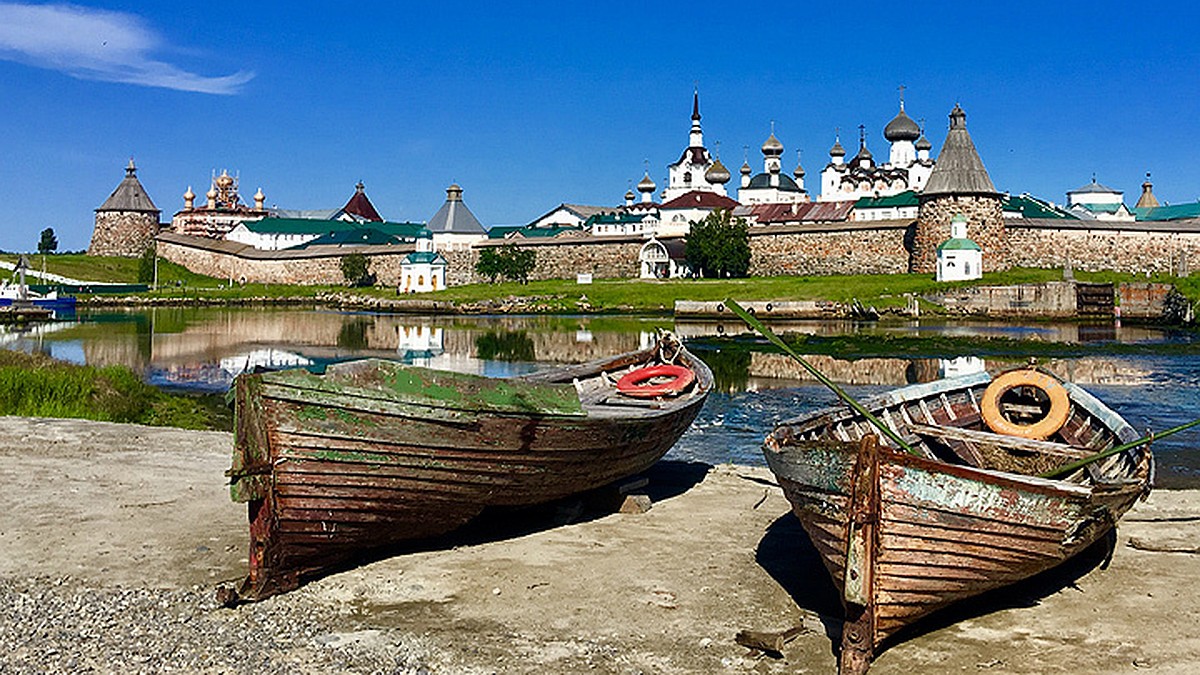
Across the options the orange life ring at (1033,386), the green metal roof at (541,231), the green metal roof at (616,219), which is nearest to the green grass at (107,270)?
the green metal roof at (541,231)

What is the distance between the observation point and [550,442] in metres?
9.47

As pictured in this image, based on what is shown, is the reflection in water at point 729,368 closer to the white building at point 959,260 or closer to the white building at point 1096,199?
the white building at point 959,260

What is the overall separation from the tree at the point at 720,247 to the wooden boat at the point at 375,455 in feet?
219

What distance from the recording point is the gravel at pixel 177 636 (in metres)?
6.95

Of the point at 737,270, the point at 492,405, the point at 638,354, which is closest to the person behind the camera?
the point at 492,405

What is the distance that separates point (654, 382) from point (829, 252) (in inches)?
2487

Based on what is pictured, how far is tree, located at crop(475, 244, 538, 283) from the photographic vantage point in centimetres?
8269

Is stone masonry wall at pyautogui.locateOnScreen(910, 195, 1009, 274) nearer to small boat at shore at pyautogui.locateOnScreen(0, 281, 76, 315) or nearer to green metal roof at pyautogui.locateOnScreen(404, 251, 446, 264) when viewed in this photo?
green metal roof at pyautogui.locateOnScreen(404, 251, 446, 264)

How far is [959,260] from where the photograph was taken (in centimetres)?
6191

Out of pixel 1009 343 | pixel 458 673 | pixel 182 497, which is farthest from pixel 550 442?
pixel 1009 343

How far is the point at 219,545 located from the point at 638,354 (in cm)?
642

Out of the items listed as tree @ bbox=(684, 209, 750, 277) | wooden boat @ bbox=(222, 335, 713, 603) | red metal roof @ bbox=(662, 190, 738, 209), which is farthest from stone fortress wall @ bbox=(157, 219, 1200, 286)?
wooden boat @ bbox=(222, 335, 713, 603)

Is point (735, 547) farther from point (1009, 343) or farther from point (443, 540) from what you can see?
point (1009, 343)

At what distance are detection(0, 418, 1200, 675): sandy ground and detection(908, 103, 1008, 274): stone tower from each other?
55.3 metres
